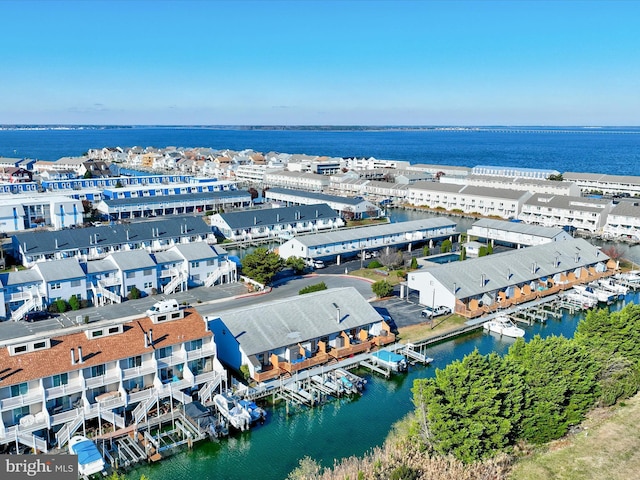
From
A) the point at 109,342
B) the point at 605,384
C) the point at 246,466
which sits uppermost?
the point at 109,342

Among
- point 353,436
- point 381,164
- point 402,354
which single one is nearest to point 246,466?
point 353,436

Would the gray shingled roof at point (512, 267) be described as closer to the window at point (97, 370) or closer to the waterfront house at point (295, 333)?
the waterfront house at point (295, 333)

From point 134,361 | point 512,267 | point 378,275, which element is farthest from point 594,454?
point 378,275

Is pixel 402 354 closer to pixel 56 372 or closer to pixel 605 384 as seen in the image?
pixel 605 384

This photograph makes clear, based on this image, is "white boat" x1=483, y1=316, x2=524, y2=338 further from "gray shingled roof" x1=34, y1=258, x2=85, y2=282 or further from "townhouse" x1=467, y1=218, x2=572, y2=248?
"gray shingled roof" x1=34, y1=258, x2=85, y2=282

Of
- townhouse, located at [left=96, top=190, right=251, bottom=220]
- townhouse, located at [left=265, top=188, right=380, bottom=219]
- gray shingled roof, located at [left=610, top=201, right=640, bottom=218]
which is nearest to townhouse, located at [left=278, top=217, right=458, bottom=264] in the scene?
townhouse, located at [left=265, top=188, right=380, bottom=219]

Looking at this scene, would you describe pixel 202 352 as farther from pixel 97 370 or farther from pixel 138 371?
pixel 97 370
